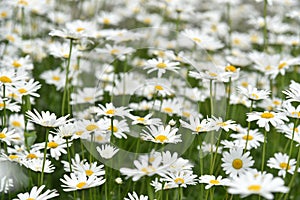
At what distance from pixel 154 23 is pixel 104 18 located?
0.34m

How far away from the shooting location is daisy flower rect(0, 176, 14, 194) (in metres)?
1.27

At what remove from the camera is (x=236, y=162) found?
125 cm

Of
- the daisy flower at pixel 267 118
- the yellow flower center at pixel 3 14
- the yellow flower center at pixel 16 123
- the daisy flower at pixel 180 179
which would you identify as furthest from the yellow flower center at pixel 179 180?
the yellow flower center at pixel 3 14

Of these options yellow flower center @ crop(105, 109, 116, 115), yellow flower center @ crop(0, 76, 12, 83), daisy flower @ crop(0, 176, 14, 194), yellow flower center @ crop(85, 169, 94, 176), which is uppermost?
yellow flower center @ crop(0, 76, 12, 83)

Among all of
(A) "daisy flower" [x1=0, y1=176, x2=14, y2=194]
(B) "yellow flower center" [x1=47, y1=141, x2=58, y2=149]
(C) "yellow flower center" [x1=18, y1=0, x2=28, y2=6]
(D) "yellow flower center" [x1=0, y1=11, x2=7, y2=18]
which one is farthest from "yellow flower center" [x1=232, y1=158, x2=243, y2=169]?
(D) "yellow flower center" [x1=0, y1=11, x2=7, y2=18]

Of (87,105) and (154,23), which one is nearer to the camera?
(87,105)

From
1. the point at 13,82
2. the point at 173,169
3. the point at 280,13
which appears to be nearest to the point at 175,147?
the point at 173,169

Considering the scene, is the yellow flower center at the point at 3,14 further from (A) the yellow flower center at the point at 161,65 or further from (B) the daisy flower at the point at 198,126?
(B) the daisy flower at the point at 198,126

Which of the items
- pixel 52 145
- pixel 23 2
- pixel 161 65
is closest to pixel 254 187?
pixel 52 145

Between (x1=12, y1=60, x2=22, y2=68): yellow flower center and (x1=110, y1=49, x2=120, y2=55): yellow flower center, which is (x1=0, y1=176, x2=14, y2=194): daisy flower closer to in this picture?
(x1=12, y1=60, x2=22, y2=68): yellow flower center

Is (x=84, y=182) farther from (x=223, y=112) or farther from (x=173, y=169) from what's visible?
(x=223, y=112)

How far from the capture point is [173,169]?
1.13 metres

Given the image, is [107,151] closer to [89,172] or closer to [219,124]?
[89,172]

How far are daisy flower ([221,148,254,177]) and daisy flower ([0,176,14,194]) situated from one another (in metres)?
0.52
